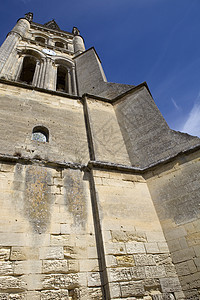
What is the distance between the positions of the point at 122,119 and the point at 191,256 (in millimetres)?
4001

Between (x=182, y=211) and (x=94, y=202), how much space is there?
1.61 meters

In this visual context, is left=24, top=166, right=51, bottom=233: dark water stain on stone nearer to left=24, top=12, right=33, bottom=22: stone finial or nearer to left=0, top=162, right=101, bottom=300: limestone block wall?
left=0, top=162, right=101, bottom=300: limestone block wall

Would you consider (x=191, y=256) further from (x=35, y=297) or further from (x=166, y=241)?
(x=35, y=297)

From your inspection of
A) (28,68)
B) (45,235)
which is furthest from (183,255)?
(28,68)

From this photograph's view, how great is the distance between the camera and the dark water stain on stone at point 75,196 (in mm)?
3578

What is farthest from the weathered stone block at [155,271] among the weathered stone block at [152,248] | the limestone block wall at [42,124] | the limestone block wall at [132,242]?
the limestone block wall at [42,124]

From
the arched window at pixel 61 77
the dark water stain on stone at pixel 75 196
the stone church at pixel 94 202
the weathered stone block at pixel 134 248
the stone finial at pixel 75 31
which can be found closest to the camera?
the stone church at pixel 94 202

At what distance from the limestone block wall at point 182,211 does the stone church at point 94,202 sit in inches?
0.6

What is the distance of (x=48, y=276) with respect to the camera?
→ 285cm

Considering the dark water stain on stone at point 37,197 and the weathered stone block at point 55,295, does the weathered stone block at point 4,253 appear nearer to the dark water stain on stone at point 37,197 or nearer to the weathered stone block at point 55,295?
the dark water stain on stone at point 37,197

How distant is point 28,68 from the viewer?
10969mm

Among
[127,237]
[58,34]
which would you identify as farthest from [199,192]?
[58,34]

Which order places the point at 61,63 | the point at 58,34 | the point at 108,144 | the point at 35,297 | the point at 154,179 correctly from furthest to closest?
the point at 58,34, the point at 61,63, the point at 108,144, the point at 154,179, the point at 35,297

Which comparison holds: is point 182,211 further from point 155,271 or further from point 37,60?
point 37,60
